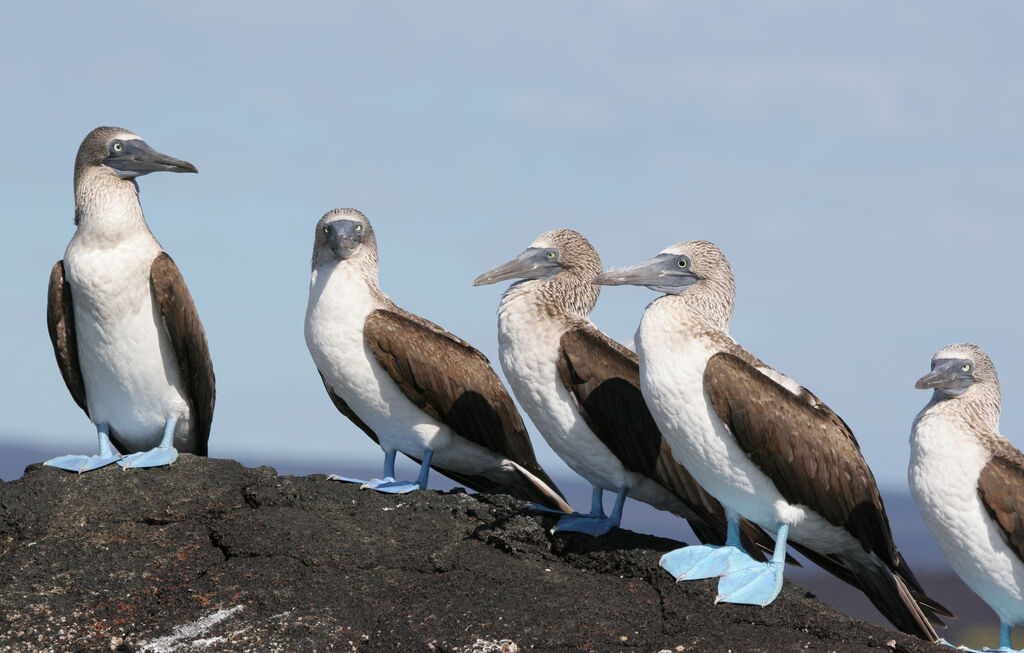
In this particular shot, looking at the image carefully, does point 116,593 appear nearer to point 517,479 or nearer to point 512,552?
point 512,552

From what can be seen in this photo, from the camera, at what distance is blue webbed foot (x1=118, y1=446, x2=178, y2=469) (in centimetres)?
978

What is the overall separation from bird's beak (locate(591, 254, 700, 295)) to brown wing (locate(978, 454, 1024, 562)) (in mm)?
2446

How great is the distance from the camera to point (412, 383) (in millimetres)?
10062

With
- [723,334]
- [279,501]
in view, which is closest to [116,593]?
[279,501]

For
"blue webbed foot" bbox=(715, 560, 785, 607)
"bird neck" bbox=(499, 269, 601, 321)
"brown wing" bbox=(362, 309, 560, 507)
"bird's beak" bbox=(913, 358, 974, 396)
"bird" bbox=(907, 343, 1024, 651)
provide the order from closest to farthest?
1. "blue webbed foot" bbox=(715, 560, 785, 607)
2. "bird" bbox=(907, 343, 1024, 651)
3. "bird's beak" bbox=(913, 358, 974, 396)
4. "bird neck" bbox=(499, 269, 601, 321)
5. "brown wing" bbox=(362, 309, 560, 507)

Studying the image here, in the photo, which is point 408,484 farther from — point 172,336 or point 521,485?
point 172,336

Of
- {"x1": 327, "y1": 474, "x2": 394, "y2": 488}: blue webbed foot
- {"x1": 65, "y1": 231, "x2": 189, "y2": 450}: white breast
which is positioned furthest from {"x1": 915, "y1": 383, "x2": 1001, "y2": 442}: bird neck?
{"x1": 65, "y1": 231, "x2": 189, "y2": 450}: white breast

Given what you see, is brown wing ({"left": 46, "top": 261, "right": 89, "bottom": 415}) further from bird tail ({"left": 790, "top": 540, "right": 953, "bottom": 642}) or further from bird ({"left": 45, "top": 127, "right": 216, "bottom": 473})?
bird tail ({"left": 790, "top": 540, "right": 953, "bottom": 642})

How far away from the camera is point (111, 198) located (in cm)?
1056

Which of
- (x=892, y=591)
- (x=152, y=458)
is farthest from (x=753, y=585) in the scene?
(x=152, y=458)

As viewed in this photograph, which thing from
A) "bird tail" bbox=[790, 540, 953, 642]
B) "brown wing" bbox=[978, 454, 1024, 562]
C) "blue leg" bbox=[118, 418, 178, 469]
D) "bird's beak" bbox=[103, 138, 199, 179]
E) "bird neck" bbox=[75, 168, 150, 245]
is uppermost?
"bird's beak" bbox=[103, 138, 199, 179]

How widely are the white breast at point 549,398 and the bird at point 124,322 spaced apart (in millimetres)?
2744

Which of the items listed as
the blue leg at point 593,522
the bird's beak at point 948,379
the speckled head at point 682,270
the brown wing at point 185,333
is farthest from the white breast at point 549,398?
the brown wing at point 185,333

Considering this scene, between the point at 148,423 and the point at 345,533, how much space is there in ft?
8.73
